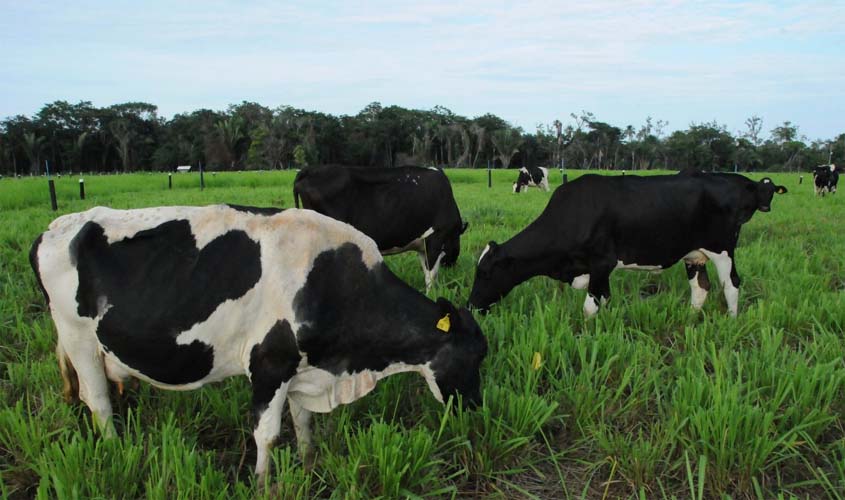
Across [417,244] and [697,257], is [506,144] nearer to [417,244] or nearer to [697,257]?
[417,244]

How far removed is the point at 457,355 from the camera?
3219mm

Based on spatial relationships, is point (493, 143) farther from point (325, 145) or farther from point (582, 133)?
point (325, 145)

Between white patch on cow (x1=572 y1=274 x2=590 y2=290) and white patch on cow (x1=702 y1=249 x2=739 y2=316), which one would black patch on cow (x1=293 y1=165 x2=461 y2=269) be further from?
white patch on cow (x1=702 y1=249 x2=739 y2=316)

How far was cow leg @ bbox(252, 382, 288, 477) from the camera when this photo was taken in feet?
9.77

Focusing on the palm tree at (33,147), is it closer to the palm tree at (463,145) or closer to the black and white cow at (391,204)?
the palm tree at (463,145)

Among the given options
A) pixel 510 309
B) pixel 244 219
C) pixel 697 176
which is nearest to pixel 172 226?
pixel 244 219

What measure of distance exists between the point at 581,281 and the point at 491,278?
34.6 inches

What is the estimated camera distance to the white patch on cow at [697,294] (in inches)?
223

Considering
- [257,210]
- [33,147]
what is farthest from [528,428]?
[33,147]

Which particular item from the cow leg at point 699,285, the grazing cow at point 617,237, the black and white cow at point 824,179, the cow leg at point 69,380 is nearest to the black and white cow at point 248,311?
the cow leg at point 69,380

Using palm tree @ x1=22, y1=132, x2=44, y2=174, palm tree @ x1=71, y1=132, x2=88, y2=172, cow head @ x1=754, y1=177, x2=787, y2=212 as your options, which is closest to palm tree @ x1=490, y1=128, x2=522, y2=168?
palm tree @ x1=71, y1=132, x2=88, y2=172

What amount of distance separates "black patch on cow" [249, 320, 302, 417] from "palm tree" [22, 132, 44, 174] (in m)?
71.2

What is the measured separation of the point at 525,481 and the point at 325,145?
7513 cm

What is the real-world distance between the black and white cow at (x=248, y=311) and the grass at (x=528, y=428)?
27 centimetres
